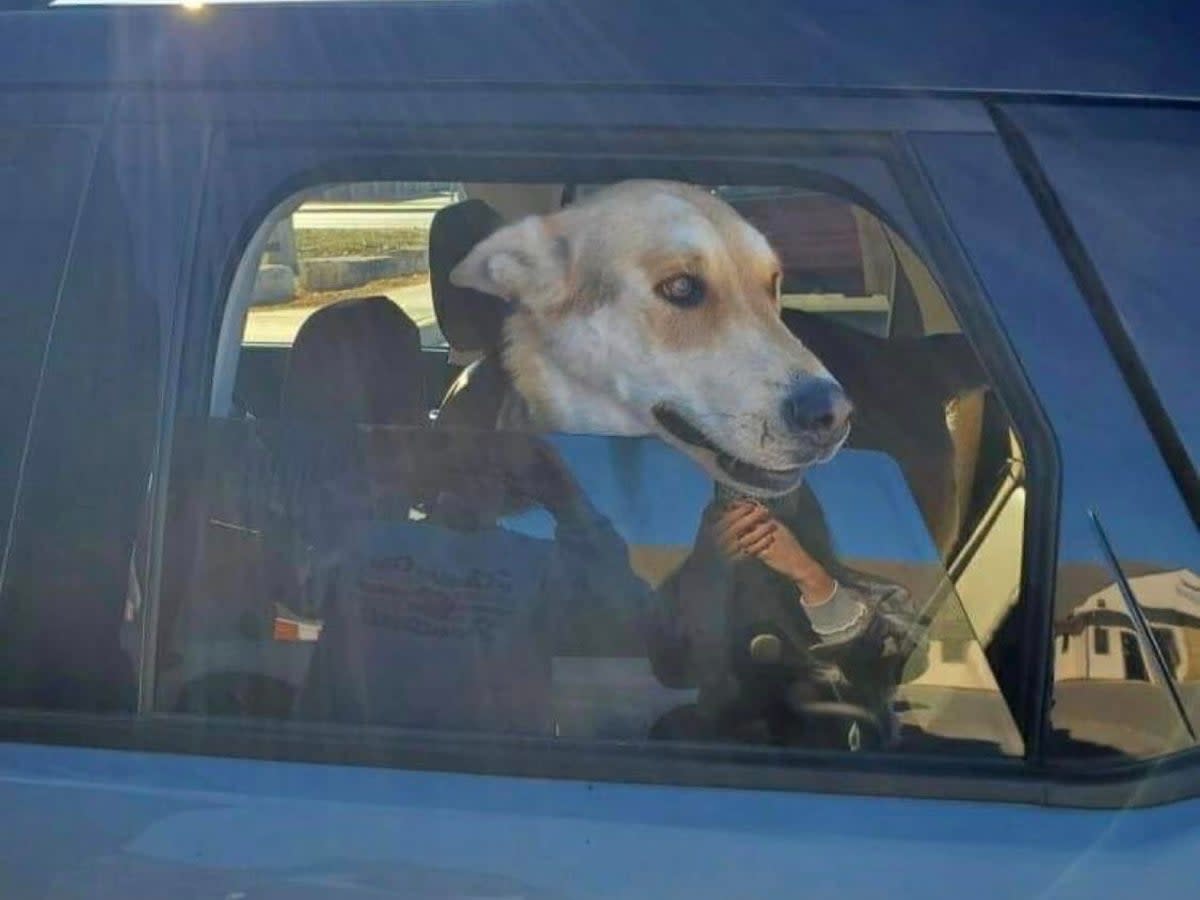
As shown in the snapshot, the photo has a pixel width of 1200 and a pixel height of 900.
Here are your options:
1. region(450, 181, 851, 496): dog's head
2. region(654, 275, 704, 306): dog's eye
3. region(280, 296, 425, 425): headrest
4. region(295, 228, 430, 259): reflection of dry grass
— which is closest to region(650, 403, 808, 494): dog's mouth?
region(450, 181, 851, 496): dog's head

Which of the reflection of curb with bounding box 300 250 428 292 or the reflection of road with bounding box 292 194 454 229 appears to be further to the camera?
the reflection of curb with bounding box 300 250 428 292

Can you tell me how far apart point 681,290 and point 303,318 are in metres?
0.56

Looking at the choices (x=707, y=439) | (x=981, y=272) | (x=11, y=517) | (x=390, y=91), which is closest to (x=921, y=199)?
(x=981, y=272)

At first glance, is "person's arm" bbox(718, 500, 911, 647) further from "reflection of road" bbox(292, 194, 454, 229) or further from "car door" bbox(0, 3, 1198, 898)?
"reflection of road" bbox(292, 194, 454, 229)

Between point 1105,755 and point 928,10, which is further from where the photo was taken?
point 928,10

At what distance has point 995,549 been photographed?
170 centimetres

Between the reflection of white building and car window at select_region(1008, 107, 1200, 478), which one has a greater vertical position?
car window at select_region(1008, 107, 1200, 478)

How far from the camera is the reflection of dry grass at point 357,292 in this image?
2.08 meters

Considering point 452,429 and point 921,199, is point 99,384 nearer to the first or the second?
point 452,429

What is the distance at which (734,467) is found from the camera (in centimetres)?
174

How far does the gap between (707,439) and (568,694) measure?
33 cm

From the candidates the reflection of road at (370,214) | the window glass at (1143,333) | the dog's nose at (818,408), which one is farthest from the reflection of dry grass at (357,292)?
the window glass at (1143,333)

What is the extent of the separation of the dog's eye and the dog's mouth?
136 mm

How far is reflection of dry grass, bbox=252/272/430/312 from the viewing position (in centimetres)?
208
